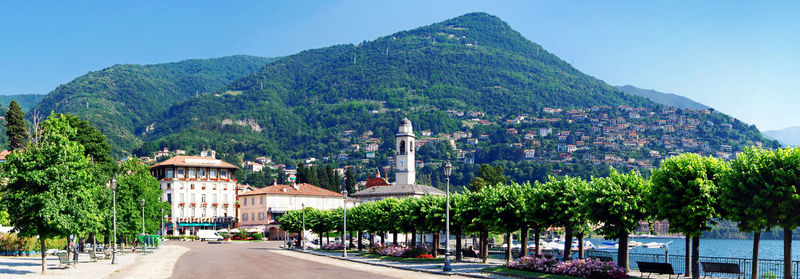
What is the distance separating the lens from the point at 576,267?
33656 millimetres

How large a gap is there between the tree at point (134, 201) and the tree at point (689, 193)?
159 feet

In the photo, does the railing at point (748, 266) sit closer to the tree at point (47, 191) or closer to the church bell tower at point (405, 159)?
the tree at point (47, 191)

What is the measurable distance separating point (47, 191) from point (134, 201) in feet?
129

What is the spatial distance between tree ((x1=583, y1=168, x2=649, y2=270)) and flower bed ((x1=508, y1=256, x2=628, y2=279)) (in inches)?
105

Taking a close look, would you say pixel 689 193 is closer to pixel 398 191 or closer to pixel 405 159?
pixel 398 191

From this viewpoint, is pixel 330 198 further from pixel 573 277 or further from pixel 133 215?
pixel 573 277

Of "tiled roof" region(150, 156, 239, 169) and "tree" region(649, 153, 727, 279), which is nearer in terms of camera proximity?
"tree" region(649, 153, 727, 279)

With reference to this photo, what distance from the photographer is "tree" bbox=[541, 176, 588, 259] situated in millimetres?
38831

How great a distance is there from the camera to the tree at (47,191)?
36.0 meters

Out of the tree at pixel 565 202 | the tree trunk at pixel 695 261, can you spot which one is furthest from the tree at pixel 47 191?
the tree trunk at pixel 695 261

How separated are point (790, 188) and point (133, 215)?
57.1 meters

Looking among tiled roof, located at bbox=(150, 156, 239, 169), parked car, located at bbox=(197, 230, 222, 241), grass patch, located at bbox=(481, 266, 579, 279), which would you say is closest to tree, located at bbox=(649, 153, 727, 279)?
grass patch, located at bbox=(481, 266, 579, 279)

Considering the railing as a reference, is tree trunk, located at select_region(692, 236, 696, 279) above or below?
above

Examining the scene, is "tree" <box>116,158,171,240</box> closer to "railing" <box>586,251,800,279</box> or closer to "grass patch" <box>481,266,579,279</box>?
"grass patch" <box>481,266,579,279</box>
